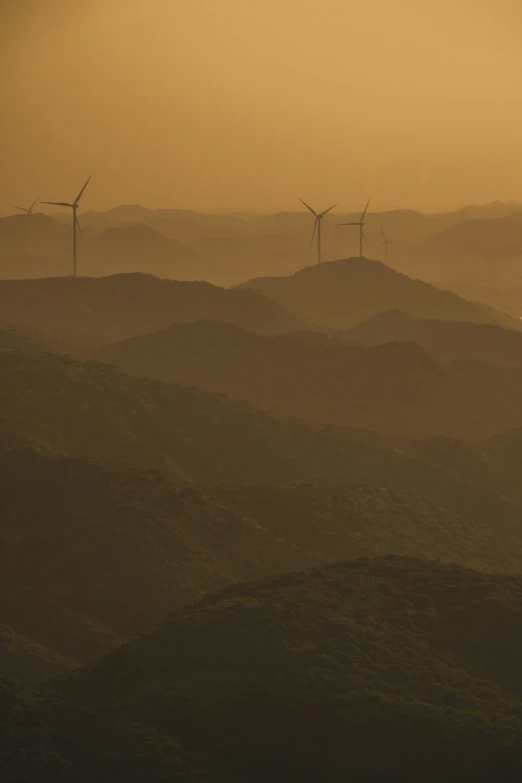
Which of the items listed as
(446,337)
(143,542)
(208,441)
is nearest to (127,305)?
→ (446,337)

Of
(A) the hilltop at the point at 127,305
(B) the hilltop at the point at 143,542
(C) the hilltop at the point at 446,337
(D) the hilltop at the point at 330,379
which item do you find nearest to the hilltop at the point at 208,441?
(B) the hilltop at the point at 143,542

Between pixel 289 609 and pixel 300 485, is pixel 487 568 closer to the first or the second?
pixel 300 485

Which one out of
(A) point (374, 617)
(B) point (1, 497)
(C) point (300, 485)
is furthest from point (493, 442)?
(A) point (374, 617)

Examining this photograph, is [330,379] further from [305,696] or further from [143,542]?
[305,696]

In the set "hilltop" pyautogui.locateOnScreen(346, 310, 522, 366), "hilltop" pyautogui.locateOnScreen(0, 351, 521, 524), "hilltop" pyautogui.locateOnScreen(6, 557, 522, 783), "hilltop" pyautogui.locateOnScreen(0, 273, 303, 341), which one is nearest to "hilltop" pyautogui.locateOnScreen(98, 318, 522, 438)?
"hilltop" pyautogui.locateOnScreen(0, 351, 521, 524)

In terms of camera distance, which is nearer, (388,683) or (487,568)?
(388,683)

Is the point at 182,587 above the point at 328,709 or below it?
below

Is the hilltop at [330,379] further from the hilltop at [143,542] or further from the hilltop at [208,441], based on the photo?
the hilltop at [143,542]
